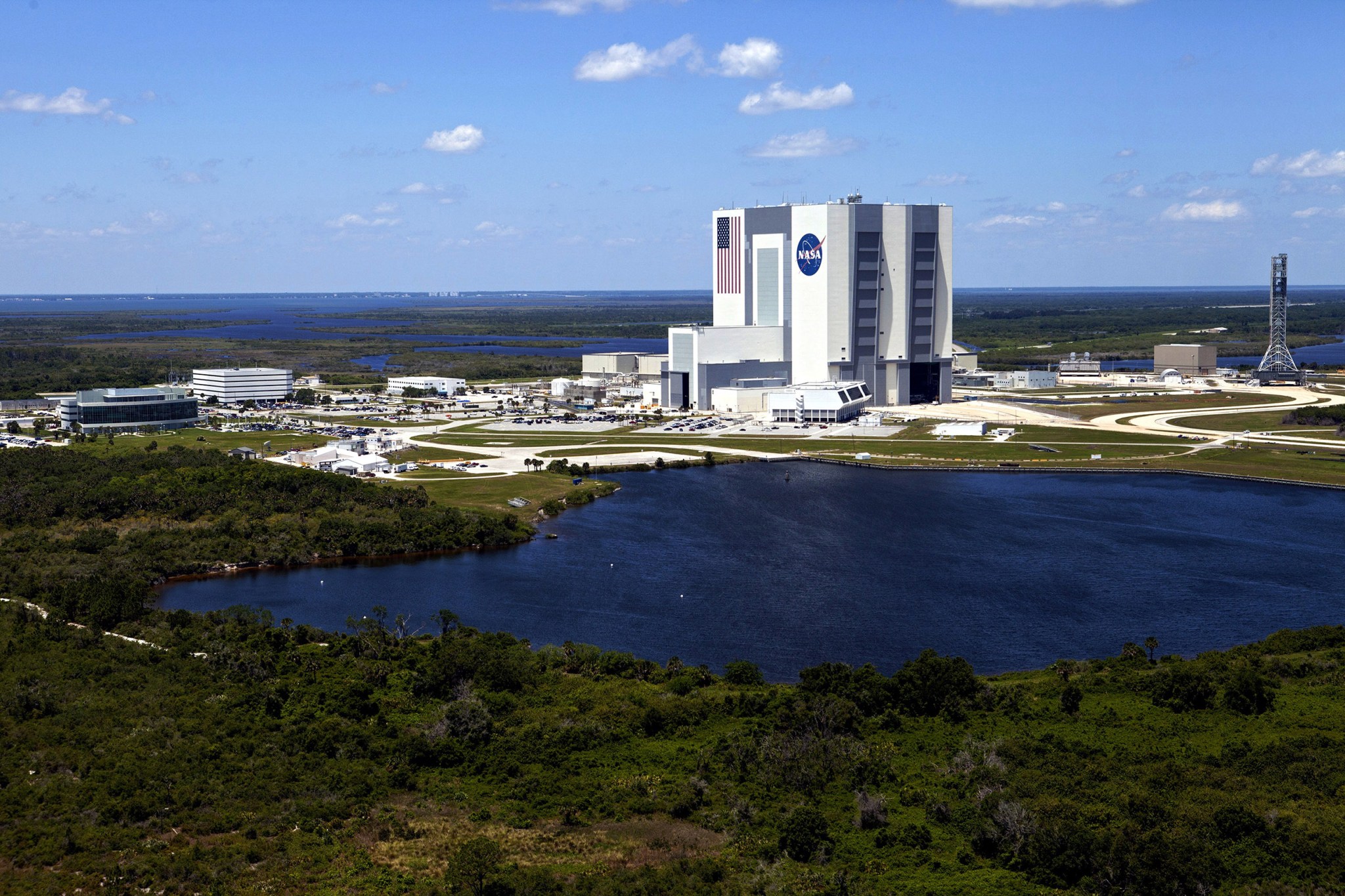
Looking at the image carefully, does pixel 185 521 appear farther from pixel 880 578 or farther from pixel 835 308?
pixel 835 308

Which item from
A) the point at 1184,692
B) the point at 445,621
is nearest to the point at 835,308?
the point at 445,621

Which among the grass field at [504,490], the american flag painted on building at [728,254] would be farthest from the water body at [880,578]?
the american flag painted on building at [728,254]

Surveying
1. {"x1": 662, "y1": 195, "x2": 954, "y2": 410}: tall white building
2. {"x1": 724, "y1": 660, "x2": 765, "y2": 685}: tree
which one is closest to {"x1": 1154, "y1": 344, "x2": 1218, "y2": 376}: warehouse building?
{"x1": 662, "y1": 195, "x2": 954, "y2": 410}: tall white building

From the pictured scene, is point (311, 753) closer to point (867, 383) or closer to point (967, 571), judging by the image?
point (967, 571)

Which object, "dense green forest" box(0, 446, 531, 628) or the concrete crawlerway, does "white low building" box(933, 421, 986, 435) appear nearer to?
the concrete crawlerway

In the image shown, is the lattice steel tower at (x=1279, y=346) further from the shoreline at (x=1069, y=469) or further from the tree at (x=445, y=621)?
the tree at (x=445, y=621)

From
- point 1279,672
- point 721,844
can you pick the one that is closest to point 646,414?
point 1279,672
